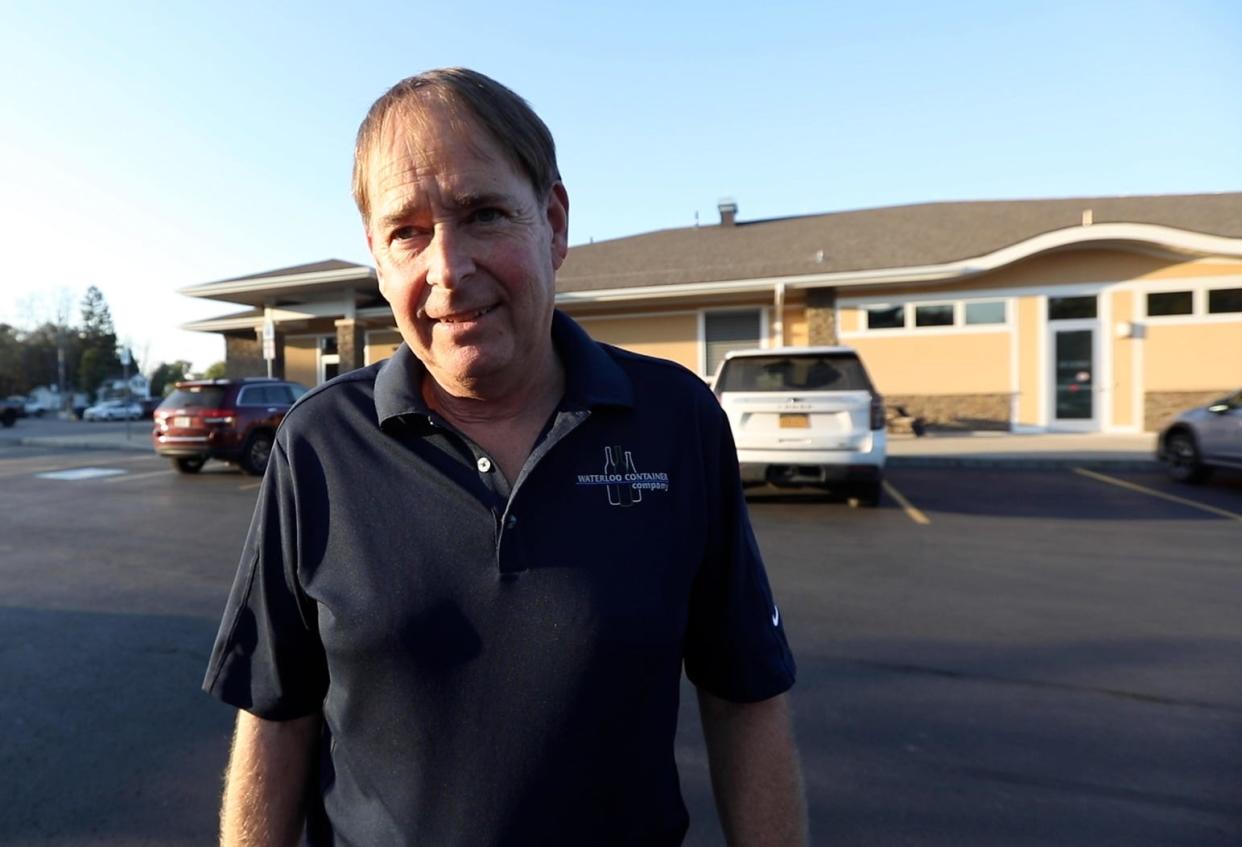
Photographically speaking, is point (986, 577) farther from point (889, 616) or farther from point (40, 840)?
point (40, 840)

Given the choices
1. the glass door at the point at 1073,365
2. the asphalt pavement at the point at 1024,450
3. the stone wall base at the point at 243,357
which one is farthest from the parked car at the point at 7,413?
the glass door at the point at 1073,365

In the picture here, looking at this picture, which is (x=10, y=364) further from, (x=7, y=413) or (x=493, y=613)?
(x=493, y=613)

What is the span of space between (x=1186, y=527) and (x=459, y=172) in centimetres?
903

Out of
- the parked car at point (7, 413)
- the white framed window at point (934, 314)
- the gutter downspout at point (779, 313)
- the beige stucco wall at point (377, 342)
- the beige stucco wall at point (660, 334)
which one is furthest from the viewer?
the parked car at point (7, 413)

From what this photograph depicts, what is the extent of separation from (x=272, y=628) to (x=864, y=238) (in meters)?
21.3

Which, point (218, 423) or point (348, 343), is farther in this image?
point (348, 343)

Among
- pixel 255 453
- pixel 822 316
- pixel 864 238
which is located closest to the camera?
pixel 255 453

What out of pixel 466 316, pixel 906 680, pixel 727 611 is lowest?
pixel 906 680

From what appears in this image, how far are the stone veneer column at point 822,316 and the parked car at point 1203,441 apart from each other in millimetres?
7903

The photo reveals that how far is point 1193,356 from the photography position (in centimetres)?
1691

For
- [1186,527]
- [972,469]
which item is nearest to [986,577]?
[1186,527]

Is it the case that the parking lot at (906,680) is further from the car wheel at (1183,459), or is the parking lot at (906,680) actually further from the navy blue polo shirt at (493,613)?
the car wheel at (1183,459)

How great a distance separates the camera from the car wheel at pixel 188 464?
1409cm

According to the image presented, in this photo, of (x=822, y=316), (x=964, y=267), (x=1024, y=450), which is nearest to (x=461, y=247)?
(x=1024, y=450)
